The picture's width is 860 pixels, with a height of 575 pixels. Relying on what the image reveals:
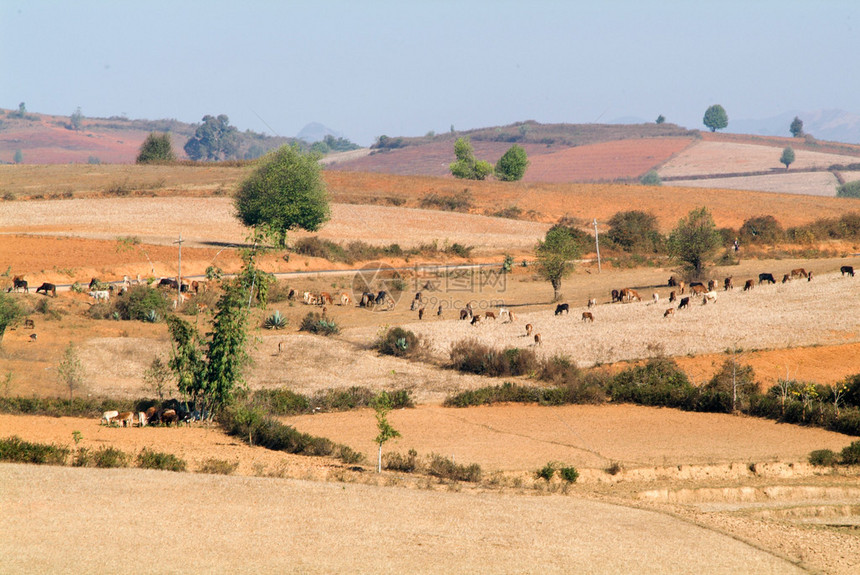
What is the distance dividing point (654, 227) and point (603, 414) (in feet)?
162

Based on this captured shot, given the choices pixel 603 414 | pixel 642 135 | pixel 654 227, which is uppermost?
pixel 642 135

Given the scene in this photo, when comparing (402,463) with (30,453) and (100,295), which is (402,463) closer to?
(30,453)

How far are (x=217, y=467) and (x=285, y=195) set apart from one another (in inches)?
1608

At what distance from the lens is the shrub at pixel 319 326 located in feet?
109

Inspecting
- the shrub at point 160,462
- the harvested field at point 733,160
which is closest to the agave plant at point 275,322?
the shrub at point 160,462

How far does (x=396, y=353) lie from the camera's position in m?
30.4

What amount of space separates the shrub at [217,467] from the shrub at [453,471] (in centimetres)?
427

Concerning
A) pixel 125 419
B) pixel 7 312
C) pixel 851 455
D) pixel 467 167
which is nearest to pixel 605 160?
pixel 467 167

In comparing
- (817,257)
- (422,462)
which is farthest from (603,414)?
(817,257)

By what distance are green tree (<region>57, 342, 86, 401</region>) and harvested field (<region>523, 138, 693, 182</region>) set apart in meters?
122

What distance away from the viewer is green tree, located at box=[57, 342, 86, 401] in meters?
24.5

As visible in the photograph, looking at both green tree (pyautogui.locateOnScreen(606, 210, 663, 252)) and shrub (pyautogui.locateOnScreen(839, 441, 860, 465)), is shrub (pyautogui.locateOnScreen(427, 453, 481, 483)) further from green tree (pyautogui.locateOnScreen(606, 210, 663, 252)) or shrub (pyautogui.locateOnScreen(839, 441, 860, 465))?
green tree (pyautogui.locateOnScreen(606, 210, 663, 252))

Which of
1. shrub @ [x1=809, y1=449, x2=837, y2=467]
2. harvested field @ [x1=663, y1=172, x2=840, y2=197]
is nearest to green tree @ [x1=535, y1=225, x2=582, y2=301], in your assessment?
shrub @ [x1=809, y1=449, x2=837, y2=467]

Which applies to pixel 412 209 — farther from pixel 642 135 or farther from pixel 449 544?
pixel 642 135
